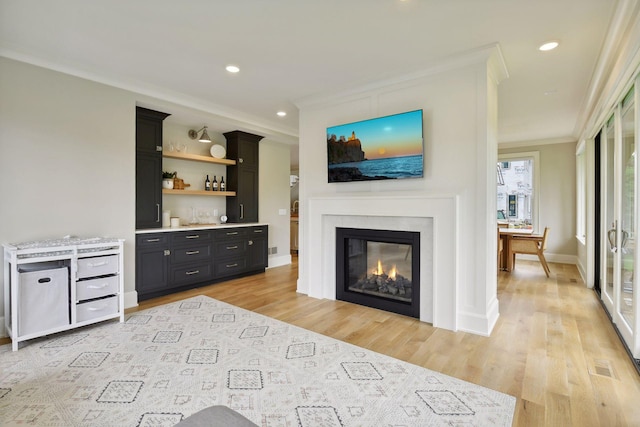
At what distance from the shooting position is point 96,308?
3162 mm

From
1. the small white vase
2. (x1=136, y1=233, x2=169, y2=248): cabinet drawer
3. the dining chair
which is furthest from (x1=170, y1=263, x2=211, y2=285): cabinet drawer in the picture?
the dining chair

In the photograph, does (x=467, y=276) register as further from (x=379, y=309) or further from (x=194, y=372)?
(x=194, y=372)

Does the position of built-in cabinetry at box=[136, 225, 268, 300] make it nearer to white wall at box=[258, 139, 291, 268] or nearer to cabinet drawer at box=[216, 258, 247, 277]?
cabinet drawer at box=[216, 258, 247, 277]

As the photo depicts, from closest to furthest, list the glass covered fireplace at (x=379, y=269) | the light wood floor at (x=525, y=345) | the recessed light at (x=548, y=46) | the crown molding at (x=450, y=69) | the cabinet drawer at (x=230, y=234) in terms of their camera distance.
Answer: the light wood floor at (x=525, y=345)
the recessed light at (x=548, y=46)
the crown molding at (x=450, y=69)
the glass covered fireplace at (x=379, y=269)
the cabinet drawer at (x=230, y=234)

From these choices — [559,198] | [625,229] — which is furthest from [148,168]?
[559,198]

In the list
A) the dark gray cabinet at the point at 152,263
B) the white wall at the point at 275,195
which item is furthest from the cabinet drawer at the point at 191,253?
the white wall at the point at 275,195

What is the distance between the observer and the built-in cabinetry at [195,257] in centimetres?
414

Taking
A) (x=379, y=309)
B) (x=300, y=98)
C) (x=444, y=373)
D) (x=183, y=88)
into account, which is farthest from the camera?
(x=300, y=98)

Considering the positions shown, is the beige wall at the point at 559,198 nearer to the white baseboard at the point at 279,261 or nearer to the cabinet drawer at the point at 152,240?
the white baseboard at the point at 279,261

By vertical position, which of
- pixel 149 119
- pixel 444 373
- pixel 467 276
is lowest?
pixel 444 373

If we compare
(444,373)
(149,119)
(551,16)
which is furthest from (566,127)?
(149,119)

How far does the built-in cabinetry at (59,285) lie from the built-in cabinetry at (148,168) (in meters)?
0.98

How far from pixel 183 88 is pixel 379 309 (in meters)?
3.68

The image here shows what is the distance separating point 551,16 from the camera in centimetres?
248
